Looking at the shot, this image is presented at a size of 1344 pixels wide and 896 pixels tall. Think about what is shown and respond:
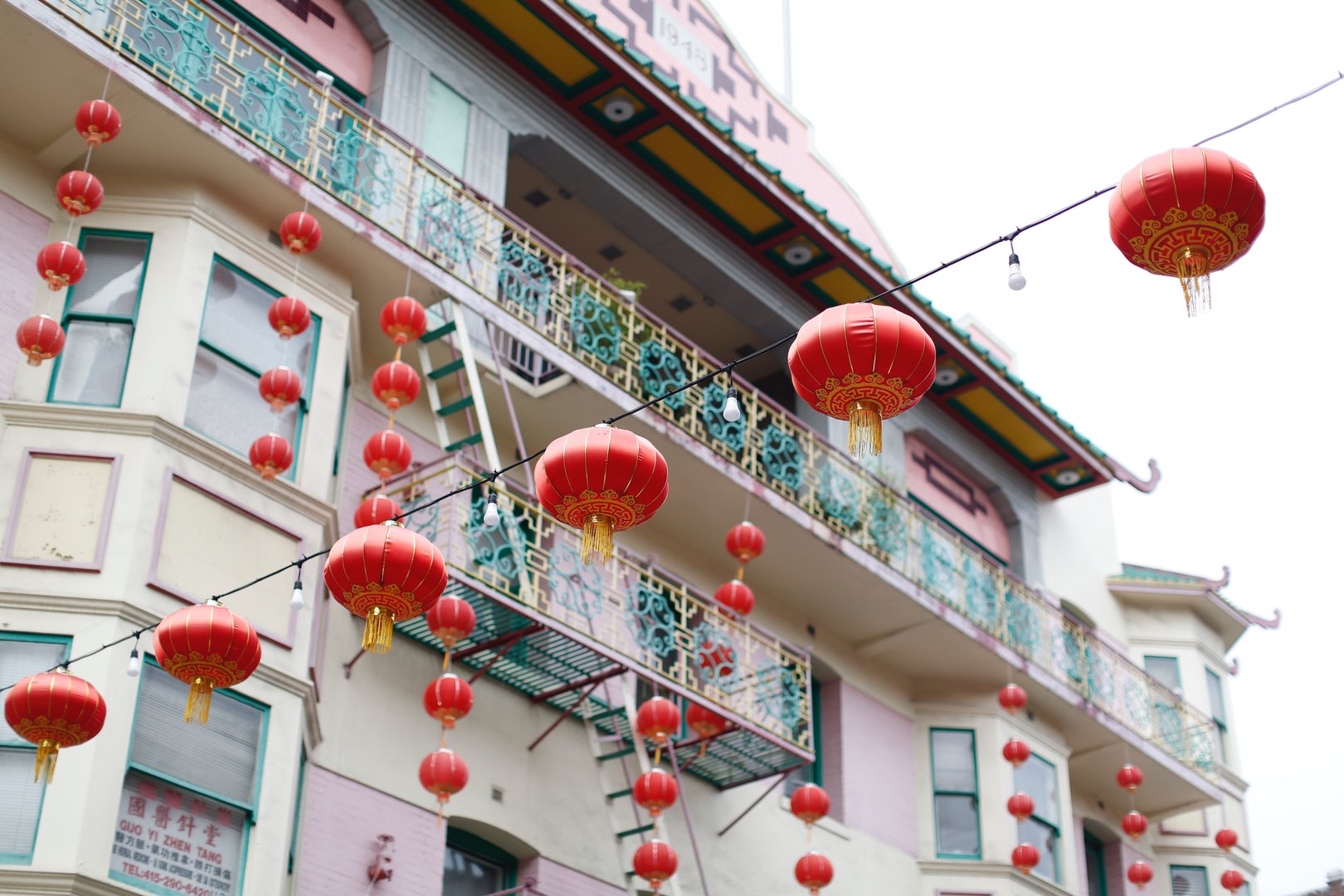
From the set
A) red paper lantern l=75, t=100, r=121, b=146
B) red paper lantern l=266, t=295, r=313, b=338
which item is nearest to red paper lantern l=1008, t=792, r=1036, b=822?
red paper lantern l=266, t=295, r=313, b=338

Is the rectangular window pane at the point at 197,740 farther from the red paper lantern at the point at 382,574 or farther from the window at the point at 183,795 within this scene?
the red paper lantern at the point at 382,574

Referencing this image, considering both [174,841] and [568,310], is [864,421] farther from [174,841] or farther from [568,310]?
[568,310]

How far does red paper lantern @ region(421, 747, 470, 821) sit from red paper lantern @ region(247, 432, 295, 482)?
8.35ft

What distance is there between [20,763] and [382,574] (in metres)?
2.95

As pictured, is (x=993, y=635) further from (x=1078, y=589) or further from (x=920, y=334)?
(x=920, y=334)

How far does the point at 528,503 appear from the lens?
594 inches

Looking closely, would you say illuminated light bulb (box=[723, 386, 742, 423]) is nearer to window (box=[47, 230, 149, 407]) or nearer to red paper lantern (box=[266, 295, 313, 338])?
red paper lantern (box=[266, 295, 313, 338])

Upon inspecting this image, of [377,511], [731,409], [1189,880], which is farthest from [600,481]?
[1189,880]

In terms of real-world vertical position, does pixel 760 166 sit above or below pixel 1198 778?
above

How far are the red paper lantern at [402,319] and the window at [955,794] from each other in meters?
9.29

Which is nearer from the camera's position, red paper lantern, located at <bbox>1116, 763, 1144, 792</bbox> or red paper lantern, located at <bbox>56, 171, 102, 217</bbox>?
red paper lantern, located at <bbox>56, 171, 102, 217</bbox>

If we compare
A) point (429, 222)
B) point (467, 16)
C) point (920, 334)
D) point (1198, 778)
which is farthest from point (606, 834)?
point (1198, 778)

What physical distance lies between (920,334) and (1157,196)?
61.7 inches

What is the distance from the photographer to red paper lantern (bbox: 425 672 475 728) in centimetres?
1322
